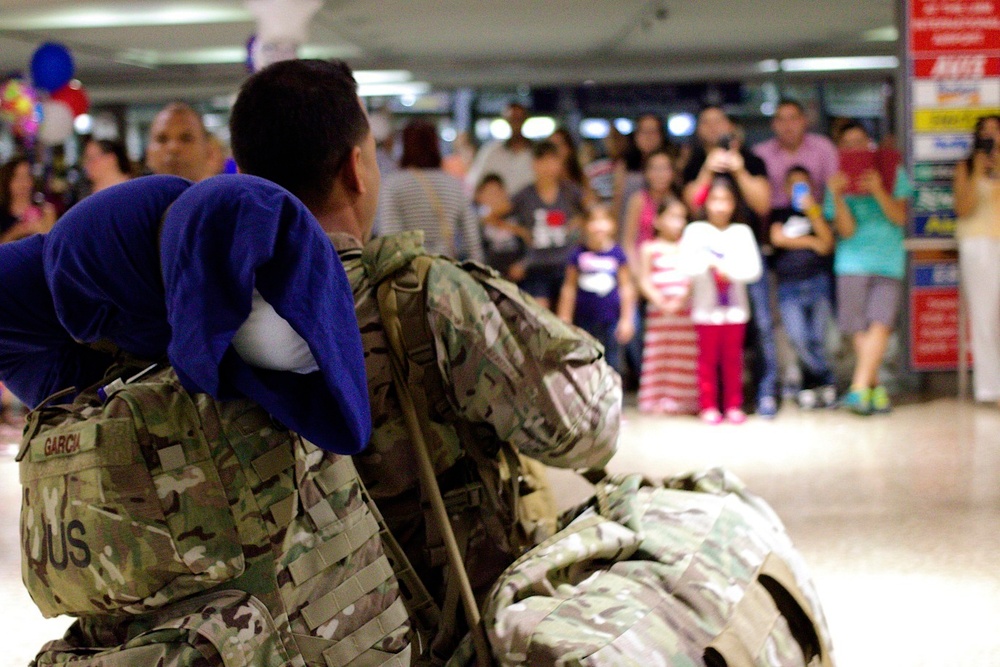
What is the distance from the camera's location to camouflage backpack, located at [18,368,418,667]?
119cm

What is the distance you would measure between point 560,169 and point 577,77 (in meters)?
6.31

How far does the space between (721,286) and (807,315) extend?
758 millimetres

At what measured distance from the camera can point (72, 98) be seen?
8.69 m

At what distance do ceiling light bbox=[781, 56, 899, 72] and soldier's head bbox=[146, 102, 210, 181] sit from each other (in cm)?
1005

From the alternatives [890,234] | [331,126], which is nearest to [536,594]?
[331,126]

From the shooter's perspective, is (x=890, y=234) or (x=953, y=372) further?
(x=953, y=372)

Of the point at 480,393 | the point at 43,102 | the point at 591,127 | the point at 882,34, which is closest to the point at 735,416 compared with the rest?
the point at 480,393

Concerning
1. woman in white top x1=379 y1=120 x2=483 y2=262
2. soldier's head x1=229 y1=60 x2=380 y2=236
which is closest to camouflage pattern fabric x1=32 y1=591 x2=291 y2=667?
→ soldier's head x1=229 y1=60 x2=380 y2=236

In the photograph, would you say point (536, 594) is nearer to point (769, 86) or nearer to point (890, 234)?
point (890, 234)

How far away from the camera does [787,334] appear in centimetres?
657

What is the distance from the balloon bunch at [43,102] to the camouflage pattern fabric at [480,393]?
7041mm

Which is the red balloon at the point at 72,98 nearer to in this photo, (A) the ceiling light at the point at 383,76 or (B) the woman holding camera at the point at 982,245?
(A) the ceiling light at the point at 383,76

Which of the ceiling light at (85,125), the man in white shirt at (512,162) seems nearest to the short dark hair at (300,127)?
the man in white shirt at (512,162)

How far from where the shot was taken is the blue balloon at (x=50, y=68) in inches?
320
